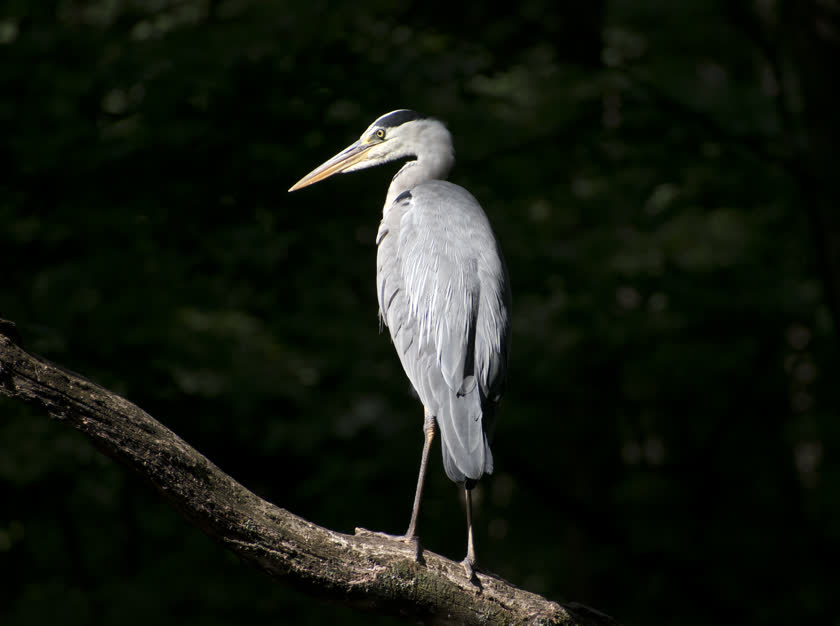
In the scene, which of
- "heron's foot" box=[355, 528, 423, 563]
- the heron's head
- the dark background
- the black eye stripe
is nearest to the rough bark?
"heron's foot" box=[355, 528, 423, 563]

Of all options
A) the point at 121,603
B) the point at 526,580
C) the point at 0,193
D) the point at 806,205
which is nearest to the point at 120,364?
the point at 0,193

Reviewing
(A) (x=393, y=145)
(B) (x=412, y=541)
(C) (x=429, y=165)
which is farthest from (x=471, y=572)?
(A) (x=393, y=145)

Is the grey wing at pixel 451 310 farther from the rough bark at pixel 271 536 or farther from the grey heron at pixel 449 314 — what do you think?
the rough bark at pixel 271 536

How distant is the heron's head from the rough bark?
7.21ft

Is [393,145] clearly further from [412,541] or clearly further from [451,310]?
[412,541]

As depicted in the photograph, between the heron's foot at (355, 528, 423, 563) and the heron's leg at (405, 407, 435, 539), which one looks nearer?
the heron's foot at (355, 528, 423, 563)

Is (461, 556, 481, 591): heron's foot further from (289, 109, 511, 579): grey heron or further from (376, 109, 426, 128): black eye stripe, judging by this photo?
(376, 109, 426, 128): black eye stripe

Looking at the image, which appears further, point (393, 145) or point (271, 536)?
point (393, 145)

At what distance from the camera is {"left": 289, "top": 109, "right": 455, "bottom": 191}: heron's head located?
4512mm

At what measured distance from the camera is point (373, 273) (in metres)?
5.60

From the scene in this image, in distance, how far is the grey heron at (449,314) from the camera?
3.16 metres

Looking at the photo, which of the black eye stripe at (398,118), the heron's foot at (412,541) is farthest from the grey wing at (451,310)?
Answer: the black eye stripe at (398,118)

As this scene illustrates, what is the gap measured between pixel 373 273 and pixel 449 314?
2.15m

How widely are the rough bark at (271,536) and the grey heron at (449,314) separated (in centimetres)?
15
